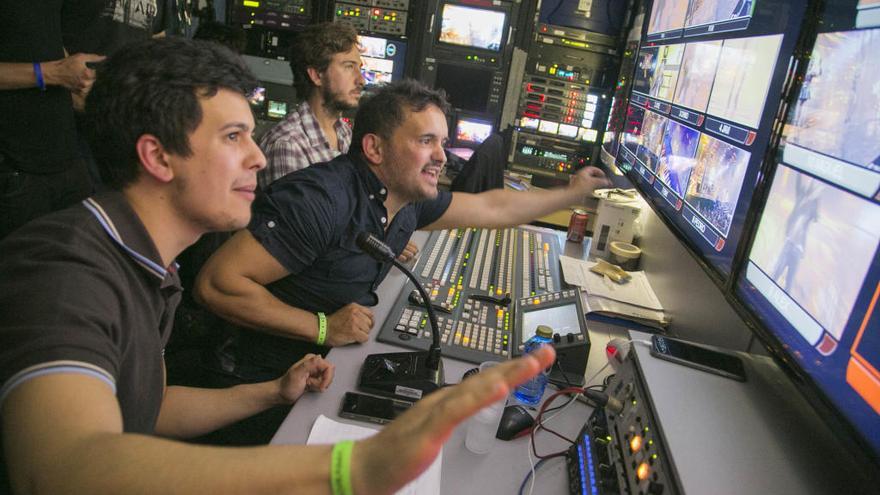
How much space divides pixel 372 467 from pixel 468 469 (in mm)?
552

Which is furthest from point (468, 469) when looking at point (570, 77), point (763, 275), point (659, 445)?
point (570, 77)

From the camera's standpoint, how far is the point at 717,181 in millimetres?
1255

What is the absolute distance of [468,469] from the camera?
93 cm

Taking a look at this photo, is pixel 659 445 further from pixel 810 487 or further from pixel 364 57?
pixel 364 57

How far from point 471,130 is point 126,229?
8.72 ft

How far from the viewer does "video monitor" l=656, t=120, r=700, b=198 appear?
142cm

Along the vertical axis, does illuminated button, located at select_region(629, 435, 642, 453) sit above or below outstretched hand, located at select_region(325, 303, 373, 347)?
above

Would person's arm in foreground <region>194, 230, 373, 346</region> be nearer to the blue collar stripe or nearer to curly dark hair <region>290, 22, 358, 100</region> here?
the blue collar stripe

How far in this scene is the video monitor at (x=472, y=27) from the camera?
3.01m

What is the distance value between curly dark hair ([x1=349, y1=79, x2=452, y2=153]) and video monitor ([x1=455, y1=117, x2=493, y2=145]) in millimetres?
1627

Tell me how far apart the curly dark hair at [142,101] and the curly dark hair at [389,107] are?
68 centimetres

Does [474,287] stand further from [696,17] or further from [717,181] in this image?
[696,17]

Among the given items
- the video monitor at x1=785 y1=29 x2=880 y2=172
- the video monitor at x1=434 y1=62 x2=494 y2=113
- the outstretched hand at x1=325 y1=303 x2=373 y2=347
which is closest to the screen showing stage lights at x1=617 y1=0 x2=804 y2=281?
the video monitor at x1=785 y1=29 x2=880 y2=172

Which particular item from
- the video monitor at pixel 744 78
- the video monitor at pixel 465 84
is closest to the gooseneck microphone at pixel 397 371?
the video monitor at pixel 744 78
